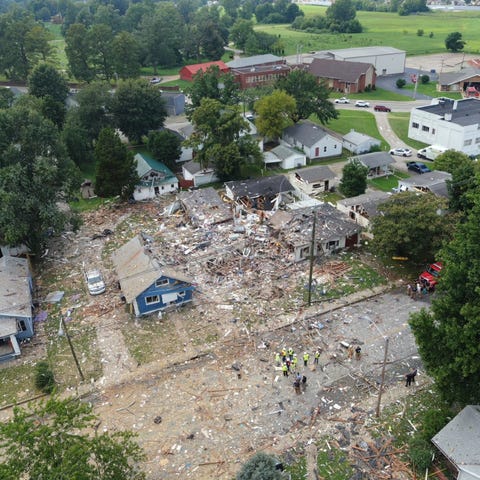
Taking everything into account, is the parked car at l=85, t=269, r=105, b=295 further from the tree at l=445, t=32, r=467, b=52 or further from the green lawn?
the tree at l=445, t=32, r=467, b=52

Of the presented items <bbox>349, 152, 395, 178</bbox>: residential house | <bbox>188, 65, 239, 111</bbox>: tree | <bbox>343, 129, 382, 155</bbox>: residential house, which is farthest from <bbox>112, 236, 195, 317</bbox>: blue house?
<bbox>188, 65, 239, 111</bbox>: tree

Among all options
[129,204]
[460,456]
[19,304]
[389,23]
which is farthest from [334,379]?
[389,23]

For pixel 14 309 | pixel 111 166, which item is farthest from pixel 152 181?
pixel 14 309

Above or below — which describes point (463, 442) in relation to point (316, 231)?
below

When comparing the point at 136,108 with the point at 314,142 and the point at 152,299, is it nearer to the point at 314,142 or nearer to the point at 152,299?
the point at 314,142

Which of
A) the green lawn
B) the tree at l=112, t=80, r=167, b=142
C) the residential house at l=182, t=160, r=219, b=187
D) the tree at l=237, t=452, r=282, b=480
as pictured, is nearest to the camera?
the tree at l=237, t=452, r=282, b=480

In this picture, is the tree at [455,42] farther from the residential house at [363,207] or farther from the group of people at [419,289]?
the group of people at [419,289]
